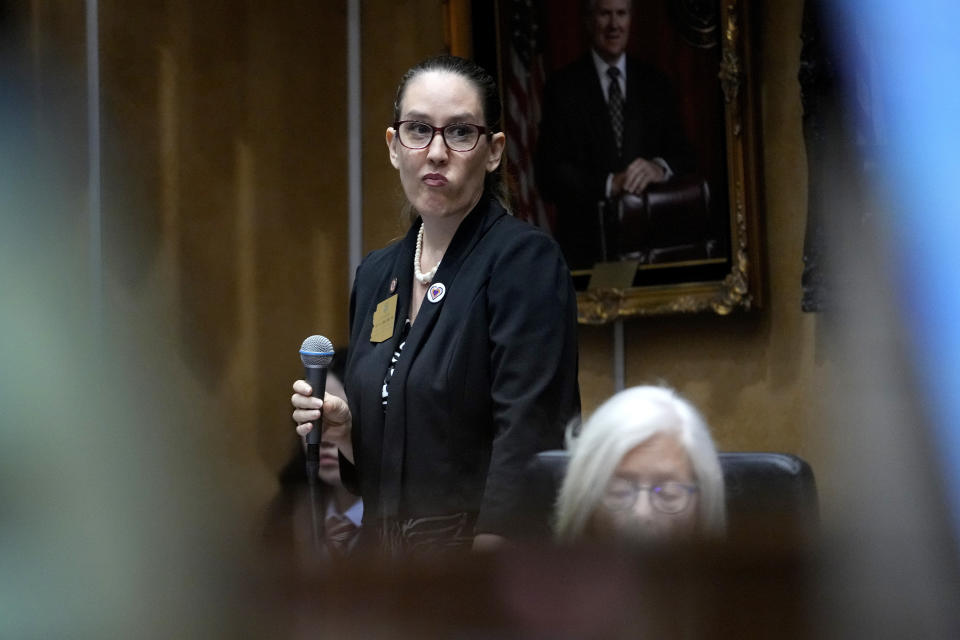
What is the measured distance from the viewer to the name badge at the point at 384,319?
186 cm

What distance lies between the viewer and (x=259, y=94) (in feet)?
16.2

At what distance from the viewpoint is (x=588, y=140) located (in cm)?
475

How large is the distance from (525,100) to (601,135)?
375mm

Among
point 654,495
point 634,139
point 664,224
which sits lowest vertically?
point 654,495

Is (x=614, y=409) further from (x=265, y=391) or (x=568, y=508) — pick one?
(x=265, y=391)

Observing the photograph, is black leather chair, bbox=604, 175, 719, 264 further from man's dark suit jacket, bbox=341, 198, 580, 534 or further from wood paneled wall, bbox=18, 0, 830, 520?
man's dark suit jacket, bbox=341, 198, 580, 534

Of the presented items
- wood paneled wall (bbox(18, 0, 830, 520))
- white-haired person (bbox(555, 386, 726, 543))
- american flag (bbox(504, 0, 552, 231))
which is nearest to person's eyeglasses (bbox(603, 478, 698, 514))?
white-haired person (bbox(555, 386, 726, 543))

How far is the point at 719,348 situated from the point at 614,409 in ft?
12.6

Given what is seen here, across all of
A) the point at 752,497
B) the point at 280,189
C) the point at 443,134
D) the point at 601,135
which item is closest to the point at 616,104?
the point at 601,135

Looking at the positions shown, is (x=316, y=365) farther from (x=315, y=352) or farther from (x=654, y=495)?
(x=654, y=495)

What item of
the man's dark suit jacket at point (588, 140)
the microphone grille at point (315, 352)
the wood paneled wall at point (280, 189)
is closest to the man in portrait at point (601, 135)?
the man's dark suit jacket at point (588, 140)

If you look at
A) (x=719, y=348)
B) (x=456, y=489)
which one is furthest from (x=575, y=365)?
(x=719, y=348)

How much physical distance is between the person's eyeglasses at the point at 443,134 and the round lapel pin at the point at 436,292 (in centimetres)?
21

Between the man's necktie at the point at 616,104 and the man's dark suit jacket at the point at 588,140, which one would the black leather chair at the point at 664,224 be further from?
the man's necktie at the point at 616,104
